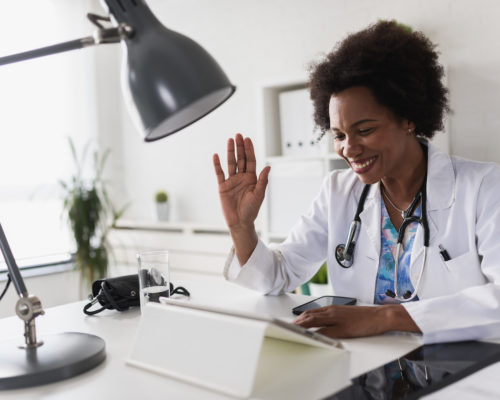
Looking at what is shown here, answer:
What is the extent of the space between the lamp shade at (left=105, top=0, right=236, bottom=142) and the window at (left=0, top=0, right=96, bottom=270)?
9.85ft

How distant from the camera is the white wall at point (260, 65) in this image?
2441mm

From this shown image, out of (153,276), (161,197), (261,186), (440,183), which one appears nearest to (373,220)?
(440,183)

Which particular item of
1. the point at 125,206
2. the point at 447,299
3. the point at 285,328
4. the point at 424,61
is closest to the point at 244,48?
the point at 125,206

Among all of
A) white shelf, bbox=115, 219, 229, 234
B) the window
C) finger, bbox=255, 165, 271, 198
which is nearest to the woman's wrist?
finger, bbox=255, 165, 271, 198

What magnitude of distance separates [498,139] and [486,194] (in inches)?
48.4

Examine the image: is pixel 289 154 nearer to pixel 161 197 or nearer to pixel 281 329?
pixel 161 197

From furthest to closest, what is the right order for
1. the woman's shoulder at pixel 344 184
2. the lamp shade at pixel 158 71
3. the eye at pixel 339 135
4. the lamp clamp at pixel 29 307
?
the woman's shoulder at pixel 344 184 → the eye at pixel 339 135 → the lamp clamp at pixel 29 307 → the lamp shade at pixel 158 71

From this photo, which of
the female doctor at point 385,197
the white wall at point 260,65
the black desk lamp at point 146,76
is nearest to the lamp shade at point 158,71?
the black desk lamp at point 146,76

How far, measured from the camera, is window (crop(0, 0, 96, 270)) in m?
3.49

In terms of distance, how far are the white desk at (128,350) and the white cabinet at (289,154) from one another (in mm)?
1295

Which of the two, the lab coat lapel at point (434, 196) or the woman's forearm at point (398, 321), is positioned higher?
the lab coat lapel at point (434, 196)

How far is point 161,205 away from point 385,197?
2.40m

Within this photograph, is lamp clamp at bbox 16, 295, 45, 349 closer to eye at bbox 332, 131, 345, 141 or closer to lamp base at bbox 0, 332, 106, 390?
lamp base at bbox 0, 332, 106, 390

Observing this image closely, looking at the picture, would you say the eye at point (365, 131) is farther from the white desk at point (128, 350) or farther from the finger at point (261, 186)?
the white desk at point (128, 350)
